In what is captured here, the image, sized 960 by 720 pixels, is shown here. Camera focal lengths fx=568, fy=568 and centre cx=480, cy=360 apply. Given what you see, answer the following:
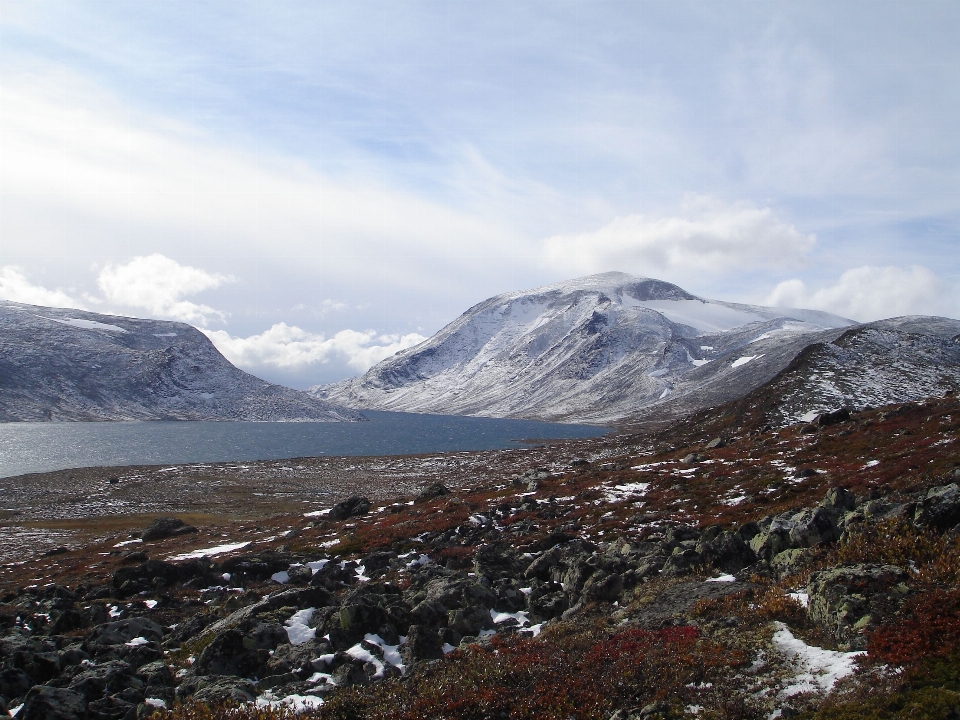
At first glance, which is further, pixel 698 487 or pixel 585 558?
pixel 698 487

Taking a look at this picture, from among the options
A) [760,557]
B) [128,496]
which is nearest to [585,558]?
[760,557]

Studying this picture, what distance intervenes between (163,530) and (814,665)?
53.7 metres

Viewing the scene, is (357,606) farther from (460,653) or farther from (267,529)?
(267,529)

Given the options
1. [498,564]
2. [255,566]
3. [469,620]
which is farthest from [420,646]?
[255,566]

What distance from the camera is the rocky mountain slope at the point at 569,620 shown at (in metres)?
10.9

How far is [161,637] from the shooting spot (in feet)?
66.0

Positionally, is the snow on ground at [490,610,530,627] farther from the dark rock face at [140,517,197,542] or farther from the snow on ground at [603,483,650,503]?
the dark rock face at [140,517,197,542]

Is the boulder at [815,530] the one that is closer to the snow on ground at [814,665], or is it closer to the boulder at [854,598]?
the boulder at [854,598]

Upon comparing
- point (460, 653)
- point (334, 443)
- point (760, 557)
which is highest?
point (760, 557)

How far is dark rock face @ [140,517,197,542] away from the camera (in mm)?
50284

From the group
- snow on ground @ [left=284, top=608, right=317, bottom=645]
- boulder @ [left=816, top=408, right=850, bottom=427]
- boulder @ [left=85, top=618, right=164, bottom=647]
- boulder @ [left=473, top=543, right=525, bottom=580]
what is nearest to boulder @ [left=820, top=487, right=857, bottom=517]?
boulder @ [left=473, top=543, right=525, bottom=580]

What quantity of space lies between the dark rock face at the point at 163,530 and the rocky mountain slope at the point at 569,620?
14.2 m

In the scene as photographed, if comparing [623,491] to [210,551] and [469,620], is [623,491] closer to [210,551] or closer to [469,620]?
[469,620]

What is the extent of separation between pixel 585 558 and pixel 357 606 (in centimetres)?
887
